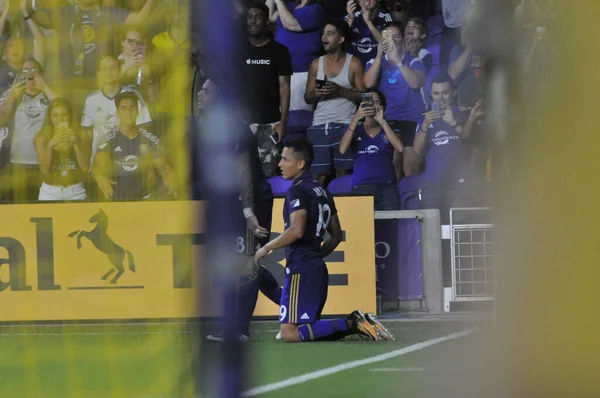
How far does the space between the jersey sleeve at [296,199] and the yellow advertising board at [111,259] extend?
18.5 inches

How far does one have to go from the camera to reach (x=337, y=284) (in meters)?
5.35

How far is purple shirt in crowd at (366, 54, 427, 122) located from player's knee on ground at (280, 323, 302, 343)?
1.25 meters

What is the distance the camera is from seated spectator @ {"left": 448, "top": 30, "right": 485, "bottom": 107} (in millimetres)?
3378

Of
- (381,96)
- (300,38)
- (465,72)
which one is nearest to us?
(465,72)

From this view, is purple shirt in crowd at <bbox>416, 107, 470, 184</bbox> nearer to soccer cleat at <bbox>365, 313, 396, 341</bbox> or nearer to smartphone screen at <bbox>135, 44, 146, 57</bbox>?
soccer cleat at <bbox>365, 313, 396, 341</bbox>

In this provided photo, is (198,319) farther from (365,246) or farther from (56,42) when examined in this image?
(365,246)

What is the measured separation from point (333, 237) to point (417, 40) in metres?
1.14

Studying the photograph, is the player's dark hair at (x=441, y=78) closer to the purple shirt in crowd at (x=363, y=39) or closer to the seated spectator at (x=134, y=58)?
the purple shirt in crowd at (x=363, y=39)

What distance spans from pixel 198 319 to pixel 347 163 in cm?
388

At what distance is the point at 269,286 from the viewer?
5.02 m

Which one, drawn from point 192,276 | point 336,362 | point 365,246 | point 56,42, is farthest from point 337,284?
point 192,276

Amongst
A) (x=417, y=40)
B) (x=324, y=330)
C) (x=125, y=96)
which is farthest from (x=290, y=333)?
(x=125, y=96)

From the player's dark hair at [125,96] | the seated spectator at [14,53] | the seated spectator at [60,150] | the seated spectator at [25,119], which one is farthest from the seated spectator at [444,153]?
the seated spectator at [14,53]

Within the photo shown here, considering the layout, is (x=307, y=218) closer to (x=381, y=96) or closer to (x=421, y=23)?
(x=381, y=96)
